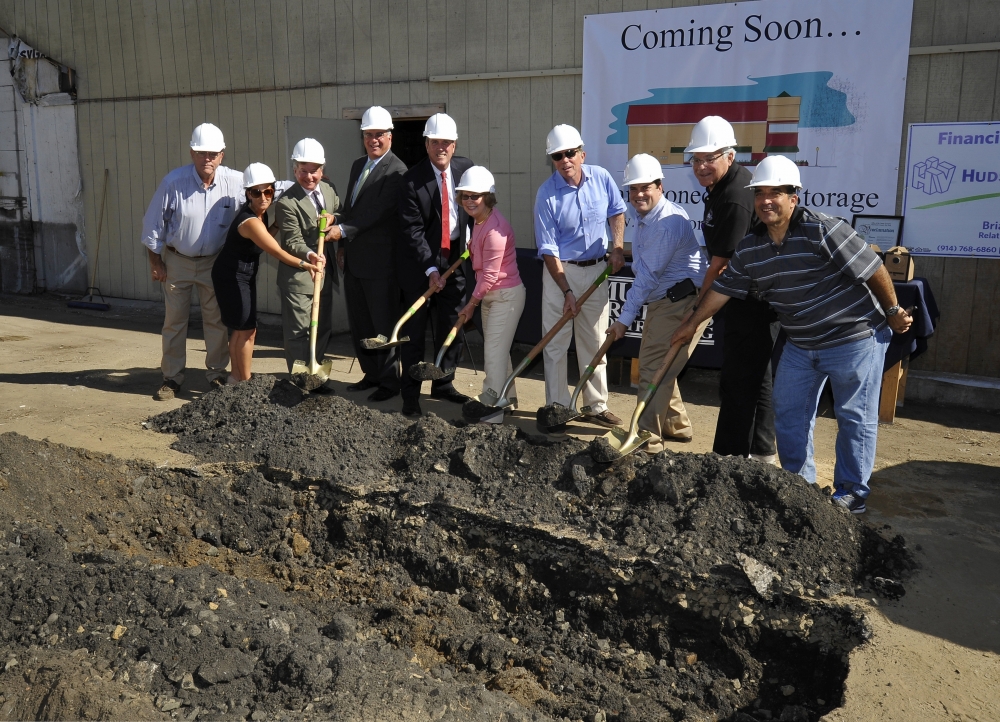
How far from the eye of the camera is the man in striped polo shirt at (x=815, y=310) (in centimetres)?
406

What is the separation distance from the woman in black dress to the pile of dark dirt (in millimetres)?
1381

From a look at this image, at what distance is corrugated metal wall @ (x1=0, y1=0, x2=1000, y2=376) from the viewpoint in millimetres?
6598

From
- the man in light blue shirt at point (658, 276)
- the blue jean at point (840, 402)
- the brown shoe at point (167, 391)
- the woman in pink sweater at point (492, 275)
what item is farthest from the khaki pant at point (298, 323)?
the blue jean at point (840, 402)

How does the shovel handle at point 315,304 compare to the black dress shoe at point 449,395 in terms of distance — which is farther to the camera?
the black dress shoe at point 449,395

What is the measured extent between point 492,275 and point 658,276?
1.12 m

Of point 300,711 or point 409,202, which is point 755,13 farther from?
point 300,711

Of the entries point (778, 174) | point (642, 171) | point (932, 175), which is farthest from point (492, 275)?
point (932, 175)

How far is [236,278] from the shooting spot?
6266mm

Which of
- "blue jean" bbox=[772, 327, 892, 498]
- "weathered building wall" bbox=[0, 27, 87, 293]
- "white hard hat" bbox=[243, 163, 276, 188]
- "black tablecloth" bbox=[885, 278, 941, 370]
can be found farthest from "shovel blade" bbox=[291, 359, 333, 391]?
"weathered building wall" bbox=[0, 27, 87, 293]

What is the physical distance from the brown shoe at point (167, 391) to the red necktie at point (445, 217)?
235 cm

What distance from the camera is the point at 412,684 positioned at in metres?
3.11

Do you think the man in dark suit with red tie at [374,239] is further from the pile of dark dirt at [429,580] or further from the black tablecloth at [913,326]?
the black tablecloth at [913,326]

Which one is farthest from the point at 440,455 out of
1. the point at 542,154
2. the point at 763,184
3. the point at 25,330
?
the point at 25,330

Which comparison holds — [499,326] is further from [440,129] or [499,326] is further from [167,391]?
[167,391]
